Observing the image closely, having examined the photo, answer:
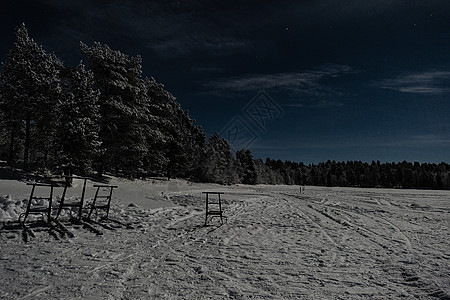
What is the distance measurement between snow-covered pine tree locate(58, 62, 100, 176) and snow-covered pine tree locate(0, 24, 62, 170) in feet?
12.6

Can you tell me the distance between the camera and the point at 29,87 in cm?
2439

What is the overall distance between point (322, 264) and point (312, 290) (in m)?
1.64

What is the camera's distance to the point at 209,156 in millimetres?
51375

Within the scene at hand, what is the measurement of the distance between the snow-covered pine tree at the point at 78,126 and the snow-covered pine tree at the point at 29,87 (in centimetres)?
384

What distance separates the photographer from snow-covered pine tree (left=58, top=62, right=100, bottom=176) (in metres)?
21.1

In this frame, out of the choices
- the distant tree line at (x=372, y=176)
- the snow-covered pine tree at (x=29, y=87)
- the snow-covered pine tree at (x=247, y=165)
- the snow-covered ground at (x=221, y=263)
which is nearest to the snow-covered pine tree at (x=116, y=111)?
the snow-covered pine tree at (x=29, y=87)

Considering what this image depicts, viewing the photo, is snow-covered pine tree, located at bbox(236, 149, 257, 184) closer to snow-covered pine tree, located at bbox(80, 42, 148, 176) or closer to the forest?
the forest

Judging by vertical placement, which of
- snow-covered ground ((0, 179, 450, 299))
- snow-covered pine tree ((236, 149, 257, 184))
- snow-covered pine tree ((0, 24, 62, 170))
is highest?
snow-covered pine tree ((0, 24, 62, 170))

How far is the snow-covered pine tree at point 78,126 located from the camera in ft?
69.1

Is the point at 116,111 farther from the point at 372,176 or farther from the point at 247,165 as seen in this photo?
the point at 372,176

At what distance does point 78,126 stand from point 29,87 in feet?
27.5

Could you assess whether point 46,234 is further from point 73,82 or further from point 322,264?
point 73,82

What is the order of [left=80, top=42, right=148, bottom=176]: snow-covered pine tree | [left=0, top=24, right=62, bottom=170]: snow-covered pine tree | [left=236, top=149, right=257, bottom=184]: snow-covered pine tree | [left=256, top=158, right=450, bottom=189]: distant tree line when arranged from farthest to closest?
1. [left=256, top=158, right=450, bottom=189]: distant tree line
2. [left=236, top=149, right=257, bottom=184]: snow-covered pine tree
3. [left=80, top=42, right=148, bottom=176]: snow-covered pine tree
4. [left=0, top=24, right=62, bottom=170]: snow-covered pine tree

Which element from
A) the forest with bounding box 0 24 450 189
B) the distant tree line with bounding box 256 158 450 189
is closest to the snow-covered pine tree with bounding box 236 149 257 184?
the distant tree line with bounding box 256 158 450 189
